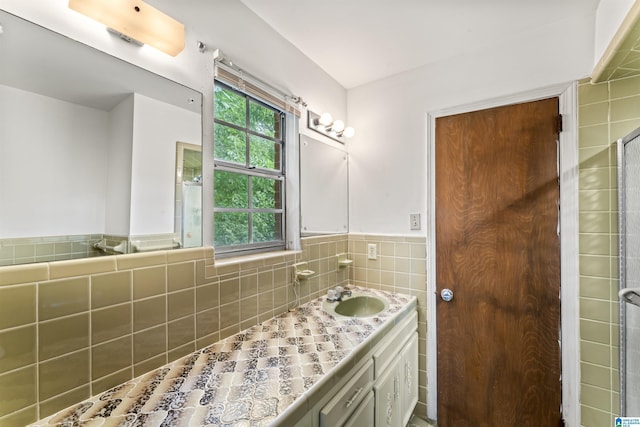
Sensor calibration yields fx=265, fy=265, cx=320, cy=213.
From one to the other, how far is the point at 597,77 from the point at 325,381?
1962 mm

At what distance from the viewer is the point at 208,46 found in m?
1.22

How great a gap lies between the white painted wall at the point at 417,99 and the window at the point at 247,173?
729 millimetres

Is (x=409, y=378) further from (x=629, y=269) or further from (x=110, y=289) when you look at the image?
(x=110, y=289)

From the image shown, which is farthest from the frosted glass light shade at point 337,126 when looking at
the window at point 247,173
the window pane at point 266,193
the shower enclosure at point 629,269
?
the shower enclosure at point 629,269

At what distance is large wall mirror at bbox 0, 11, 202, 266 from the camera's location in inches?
29.8

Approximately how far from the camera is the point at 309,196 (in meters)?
1.87

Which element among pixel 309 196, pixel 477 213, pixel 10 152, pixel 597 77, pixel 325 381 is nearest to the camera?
pixel 10 152

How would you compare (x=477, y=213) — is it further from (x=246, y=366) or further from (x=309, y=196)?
(x=246, y=366)

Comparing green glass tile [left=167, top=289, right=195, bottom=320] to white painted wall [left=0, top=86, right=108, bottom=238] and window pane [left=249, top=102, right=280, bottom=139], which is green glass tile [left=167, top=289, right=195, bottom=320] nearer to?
white painted wall [left=0, top=86, right=108, bottom=238]

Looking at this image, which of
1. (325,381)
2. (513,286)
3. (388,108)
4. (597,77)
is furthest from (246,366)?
(597,77)

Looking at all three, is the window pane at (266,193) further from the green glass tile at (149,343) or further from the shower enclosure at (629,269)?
the shower enclosure at (629,269)

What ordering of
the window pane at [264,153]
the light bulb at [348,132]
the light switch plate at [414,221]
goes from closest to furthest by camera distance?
1. the window pane at [264,153]
2. the light switch plate at [414,221]
3. the light bulb at [348,132]

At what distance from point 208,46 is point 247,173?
644 millimetres

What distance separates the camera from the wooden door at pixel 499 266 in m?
1.52
